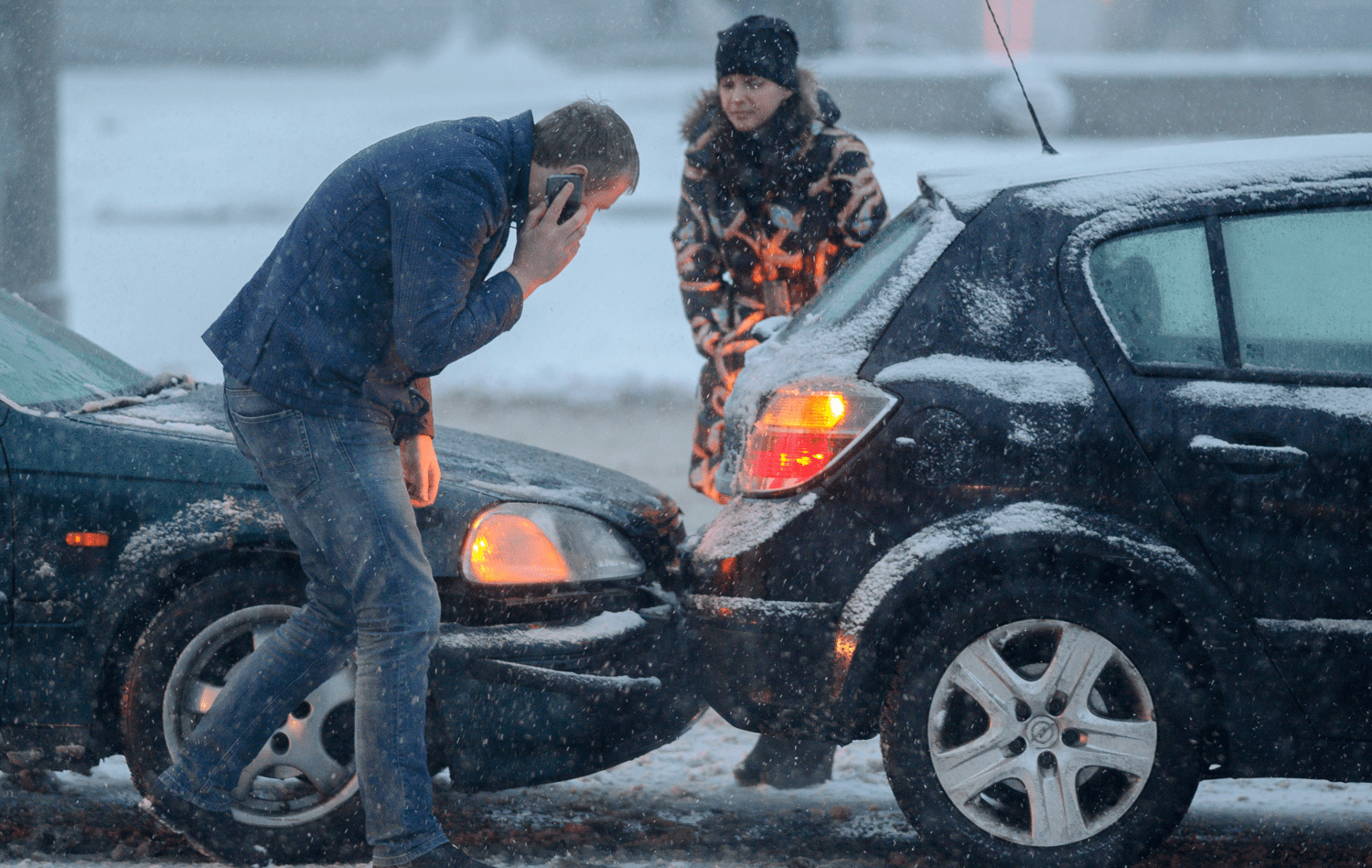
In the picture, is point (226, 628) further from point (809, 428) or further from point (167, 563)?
point (809, 428)

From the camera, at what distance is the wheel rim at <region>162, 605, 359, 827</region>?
321cm

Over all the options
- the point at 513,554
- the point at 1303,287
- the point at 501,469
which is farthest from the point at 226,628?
the point at 1303,287

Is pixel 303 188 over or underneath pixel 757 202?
underneath

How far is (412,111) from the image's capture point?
2630 centimetres

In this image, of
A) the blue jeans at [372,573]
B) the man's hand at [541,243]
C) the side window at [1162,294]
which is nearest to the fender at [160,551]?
the blue jeans at [372,573]

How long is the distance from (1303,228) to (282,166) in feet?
78.7

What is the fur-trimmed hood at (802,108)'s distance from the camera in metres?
4.59

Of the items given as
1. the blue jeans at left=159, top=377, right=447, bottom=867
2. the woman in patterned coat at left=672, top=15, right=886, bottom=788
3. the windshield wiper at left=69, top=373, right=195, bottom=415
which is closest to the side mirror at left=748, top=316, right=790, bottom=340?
the woman in patterned coat at left=672, top=15, right=886, bottom=788

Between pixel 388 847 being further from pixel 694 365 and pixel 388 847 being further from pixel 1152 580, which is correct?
pixel 694 365

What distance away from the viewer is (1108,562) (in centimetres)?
307

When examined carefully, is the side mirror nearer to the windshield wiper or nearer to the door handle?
the door handle

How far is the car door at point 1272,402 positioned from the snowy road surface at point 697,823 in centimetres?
72

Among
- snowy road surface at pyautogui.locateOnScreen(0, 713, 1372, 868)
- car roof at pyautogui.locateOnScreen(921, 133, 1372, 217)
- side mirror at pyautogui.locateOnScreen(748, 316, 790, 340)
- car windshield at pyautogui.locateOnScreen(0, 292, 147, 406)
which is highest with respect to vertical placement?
car roof at pyautogui.locateOnScreen(921, 133, 1372, 217)

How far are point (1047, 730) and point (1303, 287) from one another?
1159 mm
